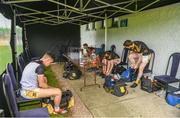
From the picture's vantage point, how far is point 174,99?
10.1 ft

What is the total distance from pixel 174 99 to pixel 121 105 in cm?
98

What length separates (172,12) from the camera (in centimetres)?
395

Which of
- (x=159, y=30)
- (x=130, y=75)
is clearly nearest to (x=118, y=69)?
(x=130, y=75)

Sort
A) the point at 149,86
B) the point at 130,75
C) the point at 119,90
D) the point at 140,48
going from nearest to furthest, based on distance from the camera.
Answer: the point at 119,90 < the point at 149,86 < the point at 140,48 < the point at 130,75

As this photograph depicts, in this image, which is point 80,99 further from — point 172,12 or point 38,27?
point 38,27

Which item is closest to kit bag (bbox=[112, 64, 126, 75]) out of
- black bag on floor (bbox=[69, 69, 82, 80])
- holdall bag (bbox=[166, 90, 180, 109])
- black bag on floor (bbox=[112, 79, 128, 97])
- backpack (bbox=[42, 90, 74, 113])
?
black bag on floor (bbox=[69, 69, 82, 80])

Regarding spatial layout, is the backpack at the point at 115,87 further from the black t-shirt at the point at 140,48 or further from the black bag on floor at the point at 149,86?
the black t-shirt at the point at 140,48

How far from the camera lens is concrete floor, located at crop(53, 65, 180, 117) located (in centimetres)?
285

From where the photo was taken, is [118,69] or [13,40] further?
[118,69]

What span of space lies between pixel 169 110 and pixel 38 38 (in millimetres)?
6826

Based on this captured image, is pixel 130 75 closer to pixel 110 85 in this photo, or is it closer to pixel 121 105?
pixel 110 85

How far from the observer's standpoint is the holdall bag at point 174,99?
306 cm

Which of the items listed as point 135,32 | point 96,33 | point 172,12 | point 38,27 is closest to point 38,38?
point 38,27

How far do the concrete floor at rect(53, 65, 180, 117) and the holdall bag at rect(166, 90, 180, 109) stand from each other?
85 millimetres
